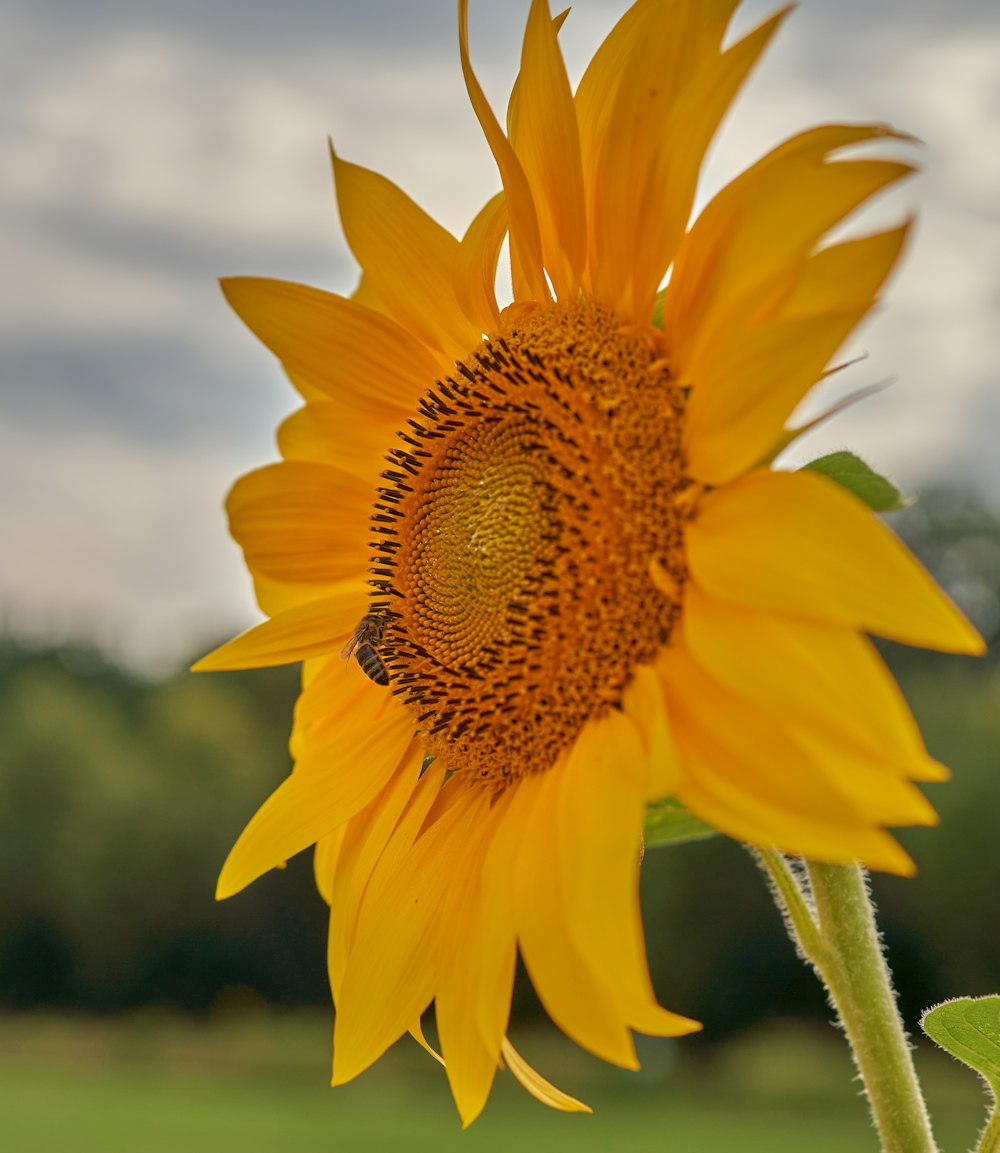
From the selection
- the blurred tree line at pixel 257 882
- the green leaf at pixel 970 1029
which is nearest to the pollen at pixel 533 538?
the green leaf at pixel 970 1029

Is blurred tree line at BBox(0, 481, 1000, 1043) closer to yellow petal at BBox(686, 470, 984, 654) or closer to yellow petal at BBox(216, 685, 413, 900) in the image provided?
yellow petal at BBox(216, 685, 413, 900)

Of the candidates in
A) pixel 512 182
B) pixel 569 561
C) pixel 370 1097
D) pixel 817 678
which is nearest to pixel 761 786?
pixel 817 678

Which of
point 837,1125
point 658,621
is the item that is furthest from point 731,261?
point 837,1125

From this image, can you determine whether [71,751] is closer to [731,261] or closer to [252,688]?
[252,688]

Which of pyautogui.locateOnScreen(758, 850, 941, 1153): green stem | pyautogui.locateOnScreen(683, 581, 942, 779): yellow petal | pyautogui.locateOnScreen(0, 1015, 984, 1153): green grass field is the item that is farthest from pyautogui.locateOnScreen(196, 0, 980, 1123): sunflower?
pyautogui.locateOnScreen(0, 1015, 984, 1153): green grass field

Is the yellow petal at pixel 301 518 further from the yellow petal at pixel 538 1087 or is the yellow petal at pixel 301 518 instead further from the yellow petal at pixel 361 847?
the yellow petal at pixel 538 1087

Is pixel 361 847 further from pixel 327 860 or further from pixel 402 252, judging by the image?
pixel 402 252
